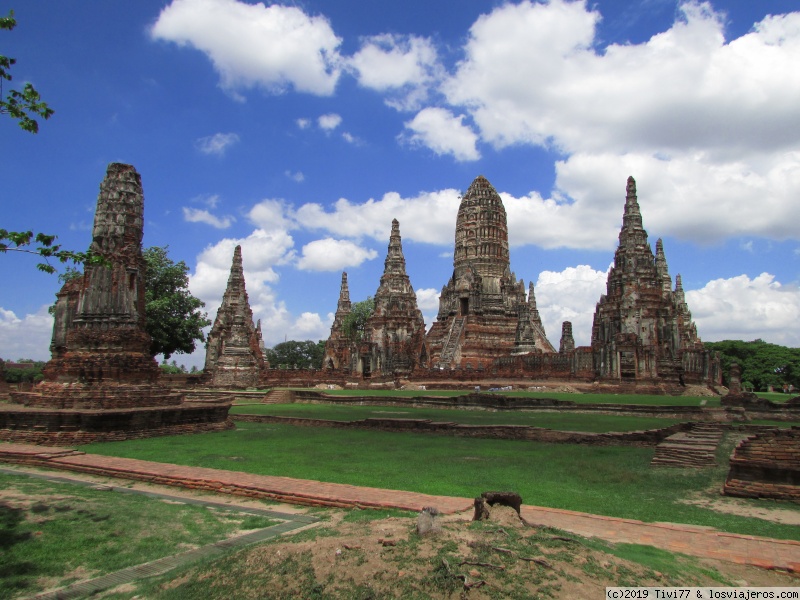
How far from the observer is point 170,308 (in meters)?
40.0

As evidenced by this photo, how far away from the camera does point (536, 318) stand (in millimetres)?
52594

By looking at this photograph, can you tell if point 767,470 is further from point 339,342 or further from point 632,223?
point 339,342

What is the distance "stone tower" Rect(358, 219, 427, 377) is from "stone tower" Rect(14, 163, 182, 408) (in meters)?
27.3

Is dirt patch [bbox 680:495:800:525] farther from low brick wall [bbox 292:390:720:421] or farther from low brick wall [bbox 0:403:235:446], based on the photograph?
low brick wall [bbox 0:403:235:446]

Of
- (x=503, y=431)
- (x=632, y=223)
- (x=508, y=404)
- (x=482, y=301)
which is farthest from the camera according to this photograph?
(x=482, y=301)

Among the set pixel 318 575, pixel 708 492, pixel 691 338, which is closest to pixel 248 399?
pixel 708 492

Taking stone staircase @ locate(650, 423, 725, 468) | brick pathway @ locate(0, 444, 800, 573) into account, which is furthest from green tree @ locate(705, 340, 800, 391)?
brick pathway @ locate(0, 444, 800, 573)

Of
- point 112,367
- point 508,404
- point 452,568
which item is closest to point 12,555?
point 452,568

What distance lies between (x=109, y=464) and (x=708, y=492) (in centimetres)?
858

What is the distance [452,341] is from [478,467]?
1411 inches

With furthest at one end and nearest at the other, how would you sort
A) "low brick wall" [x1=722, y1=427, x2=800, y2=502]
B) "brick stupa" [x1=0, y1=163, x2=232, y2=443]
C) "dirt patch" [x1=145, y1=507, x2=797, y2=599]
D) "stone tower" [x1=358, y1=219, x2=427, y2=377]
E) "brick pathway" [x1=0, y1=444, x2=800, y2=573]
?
"stone tower" [x1=358, y1=219, x2=427, y2=377] < "brick stupa" [x1=0, y1=163, x2=232, y2=443] < "low brick wall" [x1=722, y1=427, x2=800, y2=502] < "brick pathway" [x1=0, y1=444, x2=800, y2=573] < "dirt patch" [x1=145, y1=507, x2=797, y2=599]

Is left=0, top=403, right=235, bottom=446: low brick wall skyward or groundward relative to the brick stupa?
groundward

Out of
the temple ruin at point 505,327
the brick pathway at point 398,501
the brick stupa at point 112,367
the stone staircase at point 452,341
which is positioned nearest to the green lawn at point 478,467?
the brick pathway at point 398,501

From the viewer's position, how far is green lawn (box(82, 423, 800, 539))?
23.3 ft
